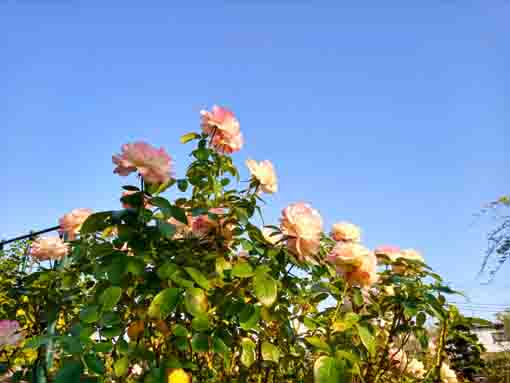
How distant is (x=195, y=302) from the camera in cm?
95

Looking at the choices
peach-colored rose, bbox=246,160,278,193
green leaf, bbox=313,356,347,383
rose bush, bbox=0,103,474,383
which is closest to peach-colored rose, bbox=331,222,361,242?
rose bush, bbox=0,103,474,383

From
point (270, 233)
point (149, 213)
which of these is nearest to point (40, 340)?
point (149, 213)

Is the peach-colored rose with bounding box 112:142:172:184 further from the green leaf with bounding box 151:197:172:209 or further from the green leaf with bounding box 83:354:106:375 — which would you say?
the green leaf with bounding box 83:354:106:375

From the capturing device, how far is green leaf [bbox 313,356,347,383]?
0.85 meters

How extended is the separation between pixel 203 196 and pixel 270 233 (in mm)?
322

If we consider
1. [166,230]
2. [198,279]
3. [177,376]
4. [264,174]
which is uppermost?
[264,174]

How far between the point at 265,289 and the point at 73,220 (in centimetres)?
91

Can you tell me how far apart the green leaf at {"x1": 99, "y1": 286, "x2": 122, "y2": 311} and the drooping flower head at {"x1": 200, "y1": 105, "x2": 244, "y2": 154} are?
2.52 ft

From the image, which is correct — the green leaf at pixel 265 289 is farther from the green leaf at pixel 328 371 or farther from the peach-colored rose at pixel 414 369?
the peach-colored rose at pixel 414 369

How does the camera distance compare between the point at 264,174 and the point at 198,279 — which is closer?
the point at 198,279

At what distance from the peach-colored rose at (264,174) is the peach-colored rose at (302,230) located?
37 centimetres

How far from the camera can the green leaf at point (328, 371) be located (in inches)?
33.6

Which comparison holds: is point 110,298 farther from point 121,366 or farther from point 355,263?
point 355,263

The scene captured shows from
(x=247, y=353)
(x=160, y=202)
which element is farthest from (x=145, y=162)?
(x=247, y=353)
